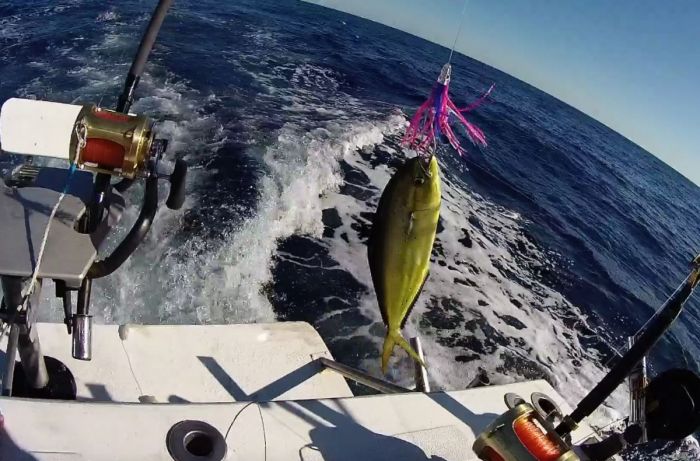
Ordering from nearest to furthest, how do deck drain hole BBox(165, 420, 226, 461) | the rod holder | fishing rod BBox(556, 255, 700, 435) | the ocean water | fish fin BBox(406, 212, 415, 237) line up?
the rod holder
fish fin BBox(406, 212, 415, 237)
deck drain hole BBox(165, 420, 226, 461)
fishing rod BBox(556, 255, 700, 435)
the ocean water

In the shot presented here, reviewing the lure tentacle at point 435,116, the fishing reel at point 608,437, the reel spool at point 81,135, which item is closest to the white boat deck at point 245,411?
the fishing reel at point 608,437

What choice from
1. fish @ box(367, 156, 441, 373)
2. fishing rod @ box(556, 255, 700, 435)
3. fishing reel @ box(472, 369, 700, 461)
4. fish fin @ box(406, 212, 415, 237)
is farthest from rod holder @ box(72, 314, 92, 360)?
fishing rod @ box(556, 255, 700, 435)

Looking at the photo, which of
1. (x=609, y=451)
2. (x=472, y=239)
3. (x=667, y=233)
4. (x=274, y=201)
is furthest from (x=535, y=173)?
(x=609, y=451)

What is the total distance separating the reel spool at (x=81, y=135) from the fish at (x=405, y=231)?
805mm

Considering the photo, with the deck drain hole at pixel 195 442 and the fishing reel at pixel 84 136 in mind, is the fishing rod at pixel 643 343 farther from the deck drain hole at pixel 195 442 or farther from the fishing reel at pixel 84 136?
the fishing reel at pixel 84 136

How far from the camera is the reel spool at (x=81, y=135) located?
1387mm

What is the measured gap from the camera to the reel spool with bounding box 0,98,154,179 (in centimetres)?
139

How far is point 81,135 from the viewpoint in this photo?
4.46ft

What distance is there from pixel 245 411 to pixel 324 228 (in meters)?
4.30

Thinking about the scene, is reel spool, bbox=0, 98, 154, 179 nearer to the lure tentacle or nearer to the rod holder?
the rod holder

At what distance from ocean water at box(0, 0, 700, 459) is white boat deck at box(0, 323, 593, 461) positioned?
1.52m

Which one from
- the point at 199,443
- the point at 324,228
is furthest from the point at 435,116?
the point at 324,228

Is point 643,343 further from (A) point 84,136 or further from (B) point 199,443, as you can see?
(A) point 84,136

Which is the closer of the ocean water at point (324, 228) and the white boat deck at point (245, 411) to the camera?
the white boat deck at point (245, 411)
